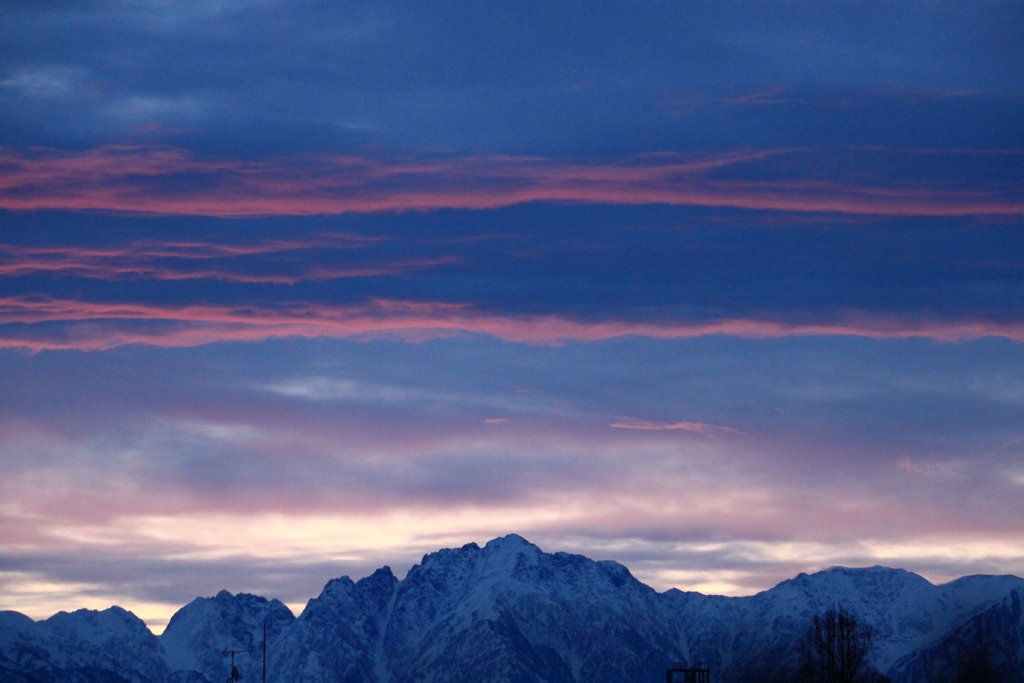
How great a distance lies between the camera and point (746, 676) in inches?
6604

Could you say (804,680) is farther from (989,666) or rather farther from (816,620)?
(989,666)

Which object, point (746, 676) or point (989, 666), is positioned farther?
point (746, 676)

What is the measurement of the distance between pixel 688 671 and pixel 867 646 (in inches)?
703

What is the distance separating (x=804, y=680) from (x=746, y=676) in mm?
15914

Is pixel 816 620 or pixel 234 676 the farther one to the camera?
pixel 234 676

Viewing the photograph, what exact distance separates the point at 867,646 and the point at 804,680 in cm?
1753

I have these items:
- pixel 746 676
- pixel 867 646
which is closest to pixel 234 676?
pixel 746 676

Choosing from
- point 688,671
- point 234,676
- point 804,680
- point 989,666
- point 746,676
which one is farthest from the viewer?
point 234,676

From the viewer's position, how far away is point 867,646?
137 metres

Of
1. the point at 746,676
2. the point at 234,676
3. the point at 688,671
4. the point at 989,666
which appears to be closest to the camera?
the point at 989,666

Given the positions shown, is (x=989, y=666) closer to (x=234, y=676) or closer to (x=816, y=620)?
(x=816, y=620)

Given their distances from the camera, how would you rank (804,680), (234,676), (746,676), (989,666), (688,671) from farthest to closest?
1. (234,676)
2. (746,676)
3. (804,680)
4. (688,671)
5. (989,666)

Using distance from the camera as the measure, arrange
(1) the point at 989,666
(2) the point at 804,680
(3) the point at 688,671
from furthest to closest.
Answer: (2) the point at 804,680
(3) the point at 688,671
(1) the point at 989,666

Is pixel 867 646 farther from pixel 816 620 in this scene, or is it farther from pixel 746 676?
pixel 746 676
